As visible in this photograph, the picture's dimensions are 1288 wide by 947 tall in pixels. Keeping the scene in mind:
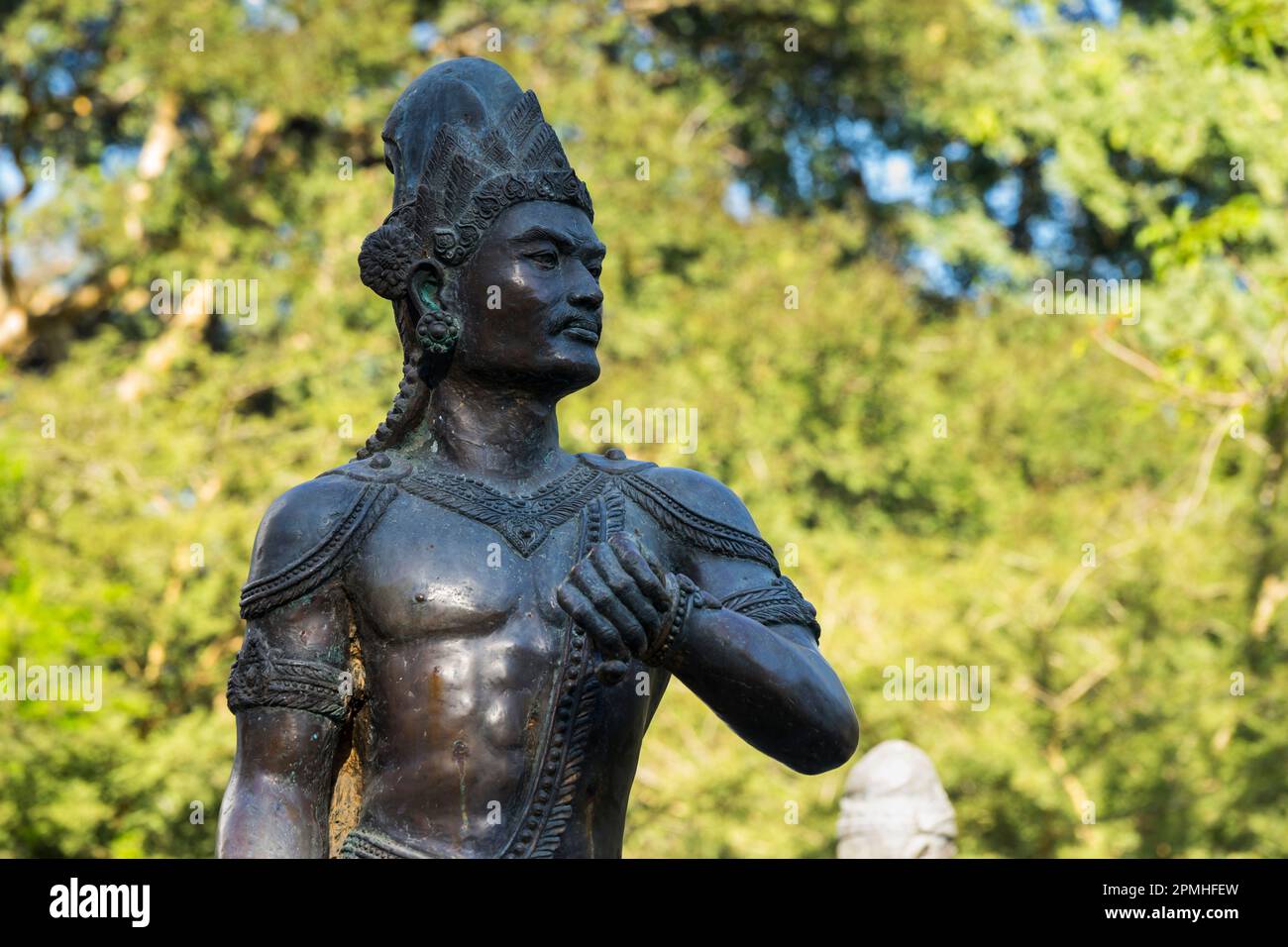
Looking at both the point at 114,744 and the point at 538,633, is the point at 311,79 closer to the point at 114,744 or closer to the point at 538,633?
the point at 114,744

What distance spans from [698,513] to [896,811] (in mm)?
7874

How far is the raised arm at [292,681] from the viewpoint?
4625 millimetres

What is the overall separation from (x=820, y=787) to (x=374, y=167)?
881cm

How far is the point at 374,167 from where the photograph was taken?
78.1 ft

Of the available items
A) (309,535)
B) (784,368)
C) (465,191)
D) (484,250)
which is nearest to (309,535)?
(309,535)

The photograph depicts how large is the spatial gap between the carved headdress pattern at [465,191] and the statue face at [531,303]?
0.04 meters

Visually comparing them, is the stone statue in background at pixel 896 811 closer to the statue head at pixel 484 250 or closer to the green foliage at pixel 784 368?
the green foliage at pixel 784 368

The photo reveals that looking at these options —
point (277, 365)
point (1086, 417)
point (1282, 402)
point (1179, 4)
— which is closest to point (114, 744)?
point (277, 365)

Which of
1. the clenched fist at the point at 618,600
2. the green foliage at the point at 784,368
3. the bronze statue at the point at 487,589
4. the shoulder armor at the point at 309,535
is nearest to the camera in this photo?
the clenched fist at the point at 618,600

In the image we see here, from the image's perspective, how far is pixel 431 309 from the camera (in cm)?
507

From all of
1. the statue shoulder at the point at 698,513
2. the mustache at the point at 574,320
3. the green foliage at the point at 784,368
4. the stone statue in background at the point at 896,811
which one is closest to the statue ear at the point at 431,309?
the mustache at the point at 574,320

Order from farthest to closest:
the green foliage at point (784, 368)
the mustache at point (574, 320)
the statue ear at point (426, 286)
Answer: the green foliage at point (784, 368)
the statue ear at point (426, 286)
the mustache at point (574, 320)

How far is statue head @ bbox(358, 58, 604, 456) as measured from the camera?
197 inches

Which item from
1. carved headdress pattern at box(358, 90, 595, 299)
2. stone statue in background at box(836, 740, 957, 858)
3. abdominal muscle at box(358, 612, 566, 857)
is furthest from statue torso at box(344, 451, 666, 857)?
stone statue in background at box(836, 740, 957, 858)
